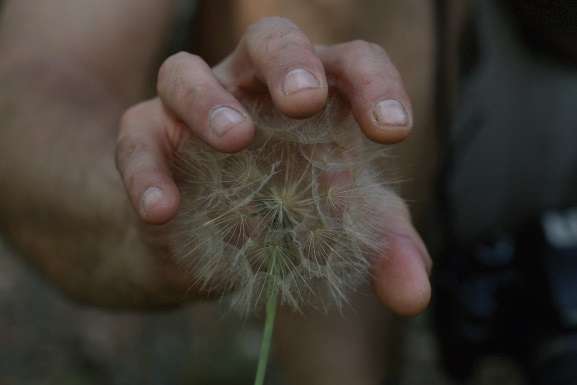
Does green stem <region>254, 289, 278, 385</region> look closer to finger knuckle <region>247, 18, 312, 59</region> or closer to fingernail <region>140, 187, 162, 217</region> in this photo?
fingernail <region>140, 187, 162, 217</region>

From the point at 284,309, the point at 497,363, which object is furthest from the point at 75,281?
the point at 497,363

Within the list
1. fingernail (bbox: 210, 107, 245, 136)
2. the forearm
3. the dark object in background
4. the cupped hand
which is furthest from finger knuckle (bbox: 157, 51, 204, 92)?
the dark object in background

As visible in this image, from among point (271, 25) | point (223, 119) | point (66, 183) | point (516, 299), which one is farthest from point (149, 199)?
point (516, 299)

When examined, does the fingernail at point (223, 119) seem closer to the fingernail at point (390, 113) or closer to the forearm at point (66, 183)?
the fingernail at point (390, 113)

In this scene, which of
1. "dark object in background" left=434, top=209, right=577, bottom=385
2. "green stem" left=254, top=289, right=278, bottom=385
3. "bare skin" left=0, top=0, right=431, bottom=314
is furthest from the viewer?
"dark object in background" left=434, top=209, right=577, bottom=385

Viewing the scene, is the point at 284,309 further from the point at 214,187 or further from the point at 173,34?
the point at 173,34
